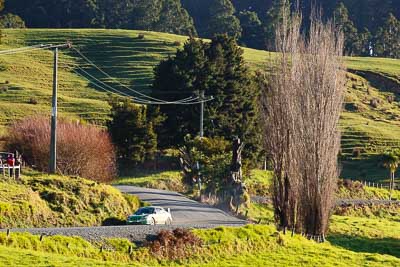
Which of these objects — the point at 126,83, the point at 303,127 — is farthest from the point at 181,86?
the point at 126,83

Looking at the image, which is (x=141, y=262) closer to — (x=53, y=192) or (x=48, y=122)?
(x=53, y=192)

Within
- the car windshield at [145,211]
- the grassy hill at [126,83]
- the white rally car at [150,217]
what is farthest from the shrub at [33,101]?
the car windshield at [145,211]

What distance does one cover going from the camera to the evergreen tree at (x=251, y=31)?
6476 inches

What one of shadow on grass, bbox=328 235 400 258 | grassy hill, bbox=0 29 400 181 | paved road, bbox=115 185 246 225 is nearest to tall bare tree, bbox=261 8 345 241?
paved road, bbox=115 185 246 225

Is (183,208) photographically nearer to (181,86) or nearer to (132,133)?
(132,133)

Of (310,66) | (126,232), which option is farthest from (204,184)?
(126,232)

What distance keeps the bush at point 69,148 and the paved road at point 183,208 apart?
2.66m

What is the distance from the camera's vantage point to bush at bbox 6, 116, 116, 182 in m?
56.0

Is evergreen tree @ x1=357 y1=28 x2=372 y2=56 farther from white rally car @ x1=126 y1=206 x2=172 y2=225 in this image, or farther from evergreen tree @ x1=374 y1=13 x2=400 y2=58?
white rally car @ x1=126 y1=206 x2=172 y2=225

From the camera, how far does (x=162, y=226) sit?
3406 centimetres

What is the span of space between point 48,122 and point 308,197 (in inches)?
Result: 1028

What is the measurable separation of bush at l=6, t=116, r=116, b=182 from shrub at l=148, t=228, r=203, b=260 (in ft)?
84.5

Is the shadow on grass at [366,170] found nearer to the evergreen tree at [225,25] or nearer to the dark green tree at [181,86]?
the dark green tree at [181,86]

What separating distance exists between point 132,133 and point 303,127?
2467 centimetres
